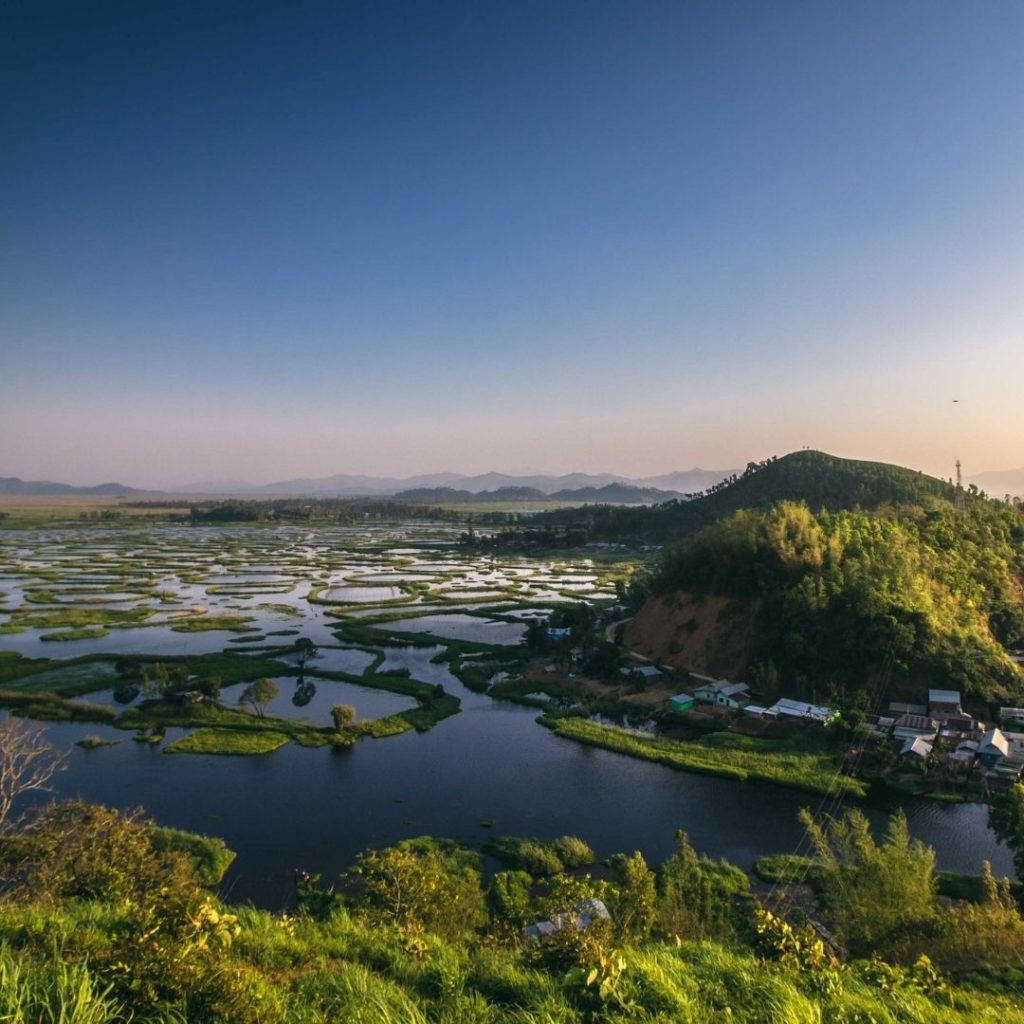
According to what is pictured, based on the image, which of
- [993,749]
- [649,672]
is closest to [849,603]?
[993,749]

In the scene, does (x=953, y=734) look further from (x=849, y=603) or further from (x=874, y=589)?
(x=874, y=589)

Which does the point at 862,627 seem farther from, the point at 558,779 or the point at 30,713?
the point at 30,713

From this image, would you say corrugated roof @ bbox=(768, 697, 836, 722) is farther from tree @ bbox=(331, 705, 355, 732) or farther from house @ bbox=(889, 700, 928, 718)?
tree @ bbox=(331, 705, 355, 732)

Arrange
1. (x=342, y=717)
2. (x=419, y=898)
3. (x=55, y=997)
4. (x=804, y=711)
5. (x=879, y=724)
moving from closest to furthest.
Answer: (x=55, y=997)
(x=419, y=898)
(x=879, y=724)
(x=342, y=717)
(x=804, y=711)

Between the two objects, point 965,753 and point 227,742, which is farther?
point 227,742

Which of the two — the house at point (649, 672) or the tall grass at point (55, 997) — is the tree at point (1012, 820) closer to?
the house at point (649, 672)

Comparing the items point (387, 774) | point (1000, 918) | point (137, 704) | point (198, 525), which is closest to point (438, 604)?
point (137, 704)
